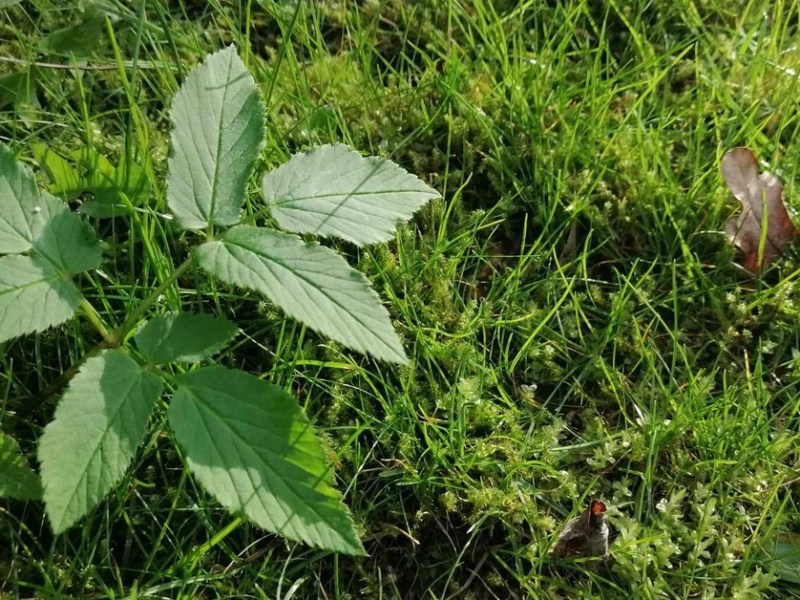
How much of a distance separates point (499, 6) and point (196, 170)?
4.13ft

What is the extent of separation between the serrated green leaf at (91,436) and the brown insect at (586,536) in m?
0.91

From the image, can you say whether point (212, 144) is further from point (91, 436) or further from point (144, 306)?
point (91, 436)

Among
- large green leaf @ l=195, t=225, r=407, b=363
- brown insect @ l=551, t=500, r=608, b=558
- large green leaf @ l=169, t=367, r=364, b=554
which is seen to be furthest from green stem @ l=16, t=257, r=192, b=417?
brown insect @ l=551, t=500, r=608, b=558

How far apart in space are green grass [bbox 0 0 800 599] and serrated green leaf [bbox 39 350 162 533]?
0.30 meters

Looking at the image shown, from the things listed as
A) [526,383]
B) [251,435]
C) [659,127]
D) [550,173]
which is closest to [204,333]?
[251,435]

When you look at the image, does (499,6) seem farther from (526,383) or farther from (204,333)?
(204,333)

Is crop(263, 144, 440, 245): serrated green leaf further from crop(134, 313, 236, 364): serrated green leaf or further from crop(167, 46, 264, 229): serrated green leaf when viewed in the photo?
crop(134, 313, 236, 364): serrated green leaf

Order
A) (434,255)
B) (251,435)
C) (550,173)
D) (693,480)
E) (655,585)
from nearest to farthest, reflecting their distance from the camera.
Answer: (251,435)
(655,585)
(693,480)
(434,255)
(550,173)

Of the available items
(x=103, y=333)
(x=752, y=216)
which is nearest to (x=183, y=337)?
(x=103, y=333)

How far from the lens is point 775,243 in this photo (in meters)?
1.95

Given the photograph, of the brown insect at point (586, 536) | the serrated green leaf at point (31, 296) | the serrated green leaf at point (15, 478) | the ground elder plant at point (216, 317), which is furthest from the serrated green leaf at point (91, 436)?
the brown insect at point (586, 536)

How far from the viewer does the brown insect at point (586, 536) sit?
1627 mm

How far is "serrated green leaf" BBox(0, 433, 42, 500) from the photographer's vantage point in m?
1.40

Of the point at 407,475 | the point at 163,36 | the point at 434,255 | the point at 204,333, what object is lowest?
the point at 407,475
